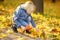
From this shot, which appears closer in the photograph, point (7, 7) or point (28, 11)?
point (28, 11)

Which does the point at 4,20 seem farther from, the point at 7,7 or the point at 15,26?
the point at 7,7

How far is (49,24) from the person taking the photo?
6820mm

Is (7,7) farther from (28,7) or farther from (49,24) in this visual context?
(28,7)

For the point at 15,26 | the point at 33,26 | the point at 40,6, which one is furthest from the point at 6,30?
the point at 40,6

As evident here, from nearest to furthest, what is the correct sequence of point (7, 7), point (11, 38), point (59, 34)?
1. point (11, 38)
2. point (59, 34)
3. point (7, 7)

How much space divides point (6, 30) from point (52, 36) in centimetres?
120

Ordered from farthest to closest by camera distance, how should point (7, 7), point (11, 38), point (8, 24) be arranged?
point (7, 7) → point (8, 24) → point (11, 38)

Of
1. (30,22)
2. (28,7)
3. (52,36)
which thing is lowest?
(52,36)

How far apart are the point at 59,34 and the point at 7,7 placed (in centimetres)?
465

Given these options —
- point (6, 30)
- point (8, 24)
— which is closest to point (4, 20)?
point (8, 24)

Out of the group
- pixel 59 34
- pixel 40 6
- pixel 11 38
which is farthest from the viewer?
pixel 40 6

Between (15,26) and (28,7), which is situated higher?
(28,7)

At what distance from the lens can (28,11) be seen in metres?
5.62

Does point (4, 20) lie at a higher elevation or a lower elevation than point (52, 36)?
higher
